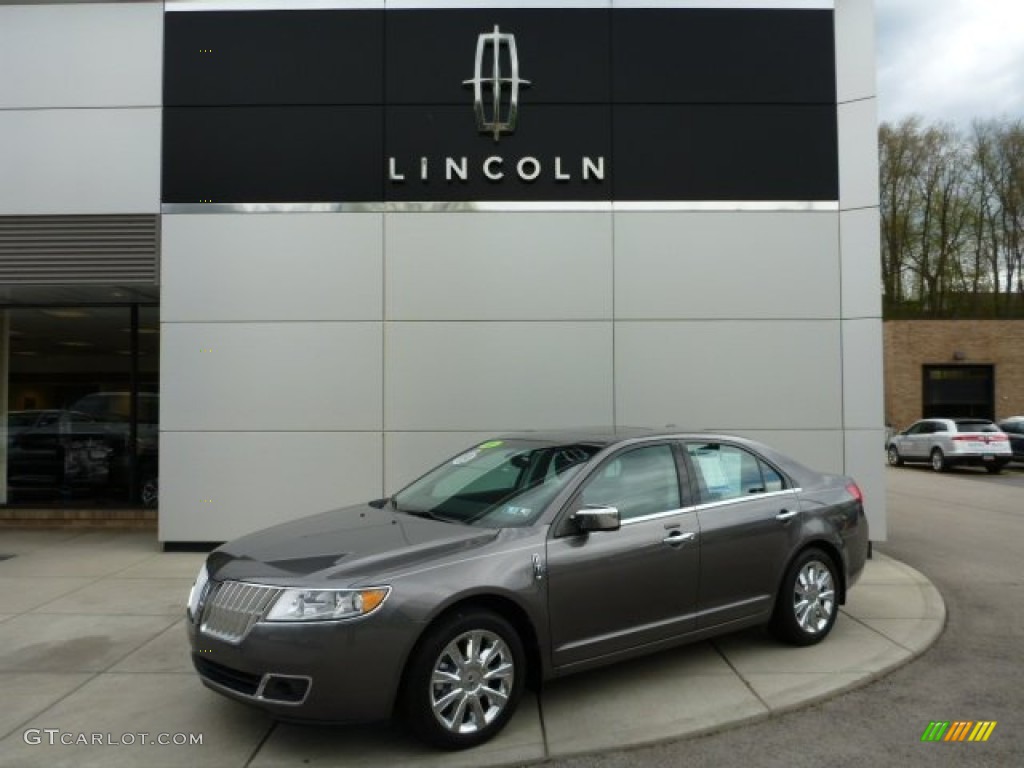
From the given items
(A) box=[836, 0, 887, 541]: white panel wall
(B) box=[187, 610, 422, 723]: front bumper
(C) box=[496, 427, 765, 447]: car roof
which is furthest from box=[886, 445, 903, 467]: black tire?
(B) box=[187, 610, 422, 723]: front bumper

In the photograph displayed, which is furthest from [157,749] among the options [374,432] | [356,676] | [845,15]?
[845,15]

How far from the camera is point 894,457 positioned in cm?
2523

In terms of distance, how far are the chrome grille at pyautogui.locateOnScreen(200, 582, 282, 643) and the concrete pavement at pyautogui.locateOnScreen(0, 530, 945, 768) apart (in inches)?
23.7

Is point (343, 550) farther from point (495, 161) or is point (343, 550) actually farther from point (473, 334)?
point (495, 161)

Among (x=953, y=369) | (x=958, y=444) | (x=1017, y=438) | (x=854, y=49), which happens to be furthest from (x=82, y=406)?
(x=953, y=369)

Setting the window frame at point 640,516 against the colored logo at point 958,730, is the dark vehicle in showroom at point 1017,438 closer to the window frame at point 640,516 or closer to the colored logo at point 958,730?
the colored logo at point 958,730

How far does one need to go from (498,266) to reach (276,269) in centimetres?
253

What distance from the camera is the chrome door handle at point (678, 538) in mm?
4680

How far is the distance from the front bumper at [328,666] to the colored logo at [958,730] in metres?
2.75

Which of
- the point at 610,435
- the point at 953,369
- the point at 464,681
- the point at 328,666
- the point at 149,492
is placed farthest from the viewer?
the point at 953,369

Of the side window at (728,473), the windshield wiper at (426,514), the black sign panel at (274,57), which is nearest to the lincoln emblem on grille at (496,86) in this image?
the black sign panel at (274,57)

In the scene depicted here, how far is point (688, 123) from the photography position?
9.15m

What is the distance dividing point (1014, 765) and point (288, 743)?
3.51m

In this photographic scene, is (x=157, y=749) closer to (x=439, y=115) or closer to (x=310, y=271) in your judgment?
(x=310, y=271)
